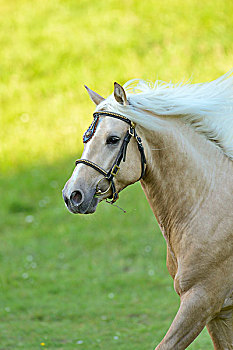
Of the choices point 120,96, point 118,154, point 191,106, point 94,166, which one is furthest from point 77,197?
point 191,106

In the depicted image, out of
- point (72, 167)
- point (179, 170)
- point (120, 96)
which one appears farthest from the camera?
point (72, 167)

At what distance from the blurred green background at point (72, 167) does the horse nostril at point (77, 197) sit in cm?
299

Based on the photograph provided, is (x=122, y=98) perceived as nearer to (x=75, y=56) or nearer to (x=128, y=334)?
(x=128, y=334)

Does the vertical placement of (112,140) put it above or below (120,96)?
below

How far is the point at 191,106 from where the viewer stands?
155 inches

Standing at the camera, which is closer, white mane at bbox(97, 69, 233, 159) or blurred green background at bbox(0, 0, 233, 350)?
white mane at bbox(97, 69, 233, 159)

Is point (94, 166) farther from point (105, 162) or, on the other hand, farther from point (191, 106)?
point (191, 106)

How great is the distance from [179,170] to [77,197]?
30.1 inches

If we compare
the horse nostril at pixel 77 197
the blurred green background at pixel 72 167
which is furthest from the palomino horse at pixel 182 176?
the blurred green background at pixel 72 167

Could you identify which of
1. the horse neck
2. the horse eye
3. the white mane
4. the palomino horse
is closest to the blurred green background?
the palomino horse

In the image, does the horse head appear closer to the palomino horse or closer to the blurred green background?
the palomino horse

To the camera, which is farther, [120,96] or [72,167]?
[72,167]

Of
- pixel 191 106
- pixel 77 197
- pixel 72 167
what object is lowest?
pixel 77 197

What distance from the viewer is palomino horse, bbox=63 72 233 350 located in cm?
370
